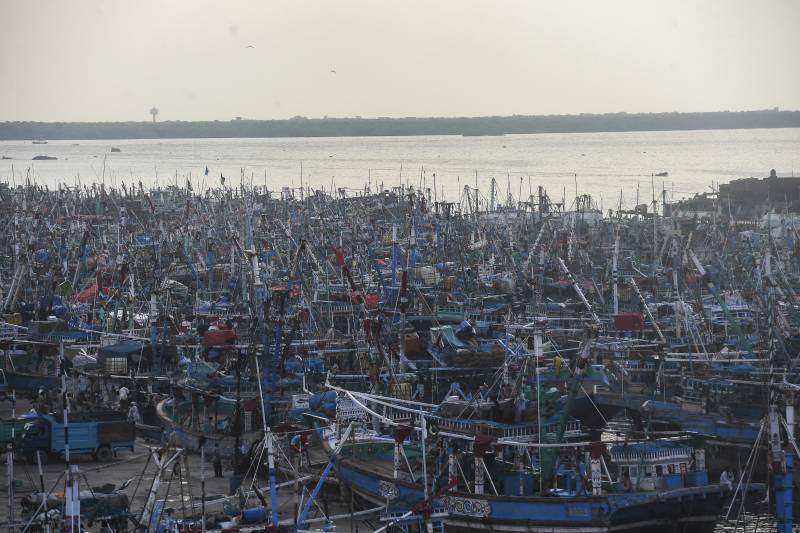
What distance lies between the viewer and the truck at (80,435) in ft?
74.8

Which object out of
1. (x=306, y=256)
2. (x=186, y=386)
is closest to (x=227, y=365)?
(x=186, y=386)

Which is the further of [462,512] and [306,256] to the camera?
[306,256]

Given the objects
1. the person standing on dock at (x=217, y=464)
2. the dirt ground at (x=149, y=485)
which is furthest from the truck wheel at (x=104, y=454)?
A: the person standing on dock at (x=217, y=464)

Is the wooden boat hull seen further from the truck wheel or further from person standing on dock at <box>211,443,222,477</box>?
the truck wheel

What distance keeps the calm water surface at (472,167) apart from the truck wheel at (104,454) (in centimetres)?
6196

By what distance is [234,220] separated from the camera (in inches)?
2168

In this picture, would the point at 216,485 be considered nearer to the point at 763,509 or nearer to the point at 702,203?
the point at 763,509

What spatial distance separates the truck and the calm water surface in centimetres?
6177

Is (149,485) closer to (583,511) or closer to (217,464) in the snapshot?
(217,464)

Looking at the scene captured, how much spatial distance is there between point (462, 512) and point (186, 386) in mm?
8841

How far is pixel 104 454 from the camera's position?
23688mm

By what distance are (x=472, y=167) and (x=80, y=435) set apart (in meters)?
113

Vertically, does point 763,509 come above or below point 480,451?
below

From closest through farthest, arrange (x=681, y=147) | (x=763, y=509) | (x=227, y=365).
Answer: (x=763, y=509) < (x=227, y=365) < (x=681, y=147)
